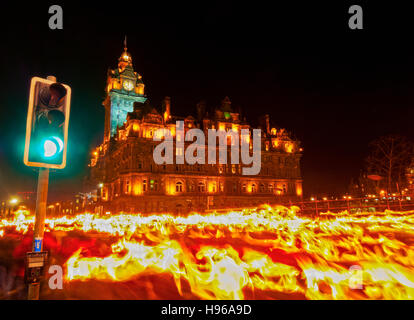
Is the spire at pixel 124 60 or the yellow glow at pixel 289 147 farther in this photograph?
the spire at pixel 124 60

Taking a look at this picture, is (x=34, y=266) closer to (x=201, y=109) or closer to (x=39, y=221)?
(x=39, y=221)

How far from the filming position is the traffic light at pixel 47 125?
11.4ft

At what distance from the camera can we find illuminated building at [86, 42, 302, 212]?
49.7 m

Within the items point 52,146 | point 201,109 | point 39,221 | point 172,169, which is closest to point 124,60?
point 201,109

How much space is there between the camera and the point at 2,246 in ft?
41.6

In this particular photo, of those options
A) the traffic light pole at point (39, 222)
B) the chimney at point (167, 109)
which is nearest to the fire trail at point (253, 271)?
the traffic light pole at point (39, 222)

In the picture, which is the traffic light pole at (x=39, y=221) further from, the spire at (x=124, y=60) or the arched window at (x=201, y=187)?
the spire at (x=124, y=60)

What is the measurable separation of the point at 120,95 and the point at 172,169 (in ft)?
93.1

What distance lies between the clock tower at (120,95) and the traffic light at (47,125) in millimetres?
63792

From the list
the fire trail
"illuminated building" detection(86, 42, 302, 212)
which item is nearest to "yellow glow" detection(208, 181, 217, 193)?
"illuminated building" detection(86, 42, 302, 212)

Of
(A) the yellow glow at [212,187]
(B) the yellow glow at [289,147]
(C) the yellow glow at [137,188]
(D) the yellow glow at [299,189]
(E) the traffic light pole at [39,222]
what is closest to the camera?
(E) the traffic light pole at [39,222]

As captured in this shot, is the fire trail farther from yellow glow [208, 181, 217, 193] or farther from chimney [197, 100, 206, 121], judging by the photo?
chimney [197, 100, 206, 121]

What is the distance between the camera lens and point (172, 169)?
5231 cm
